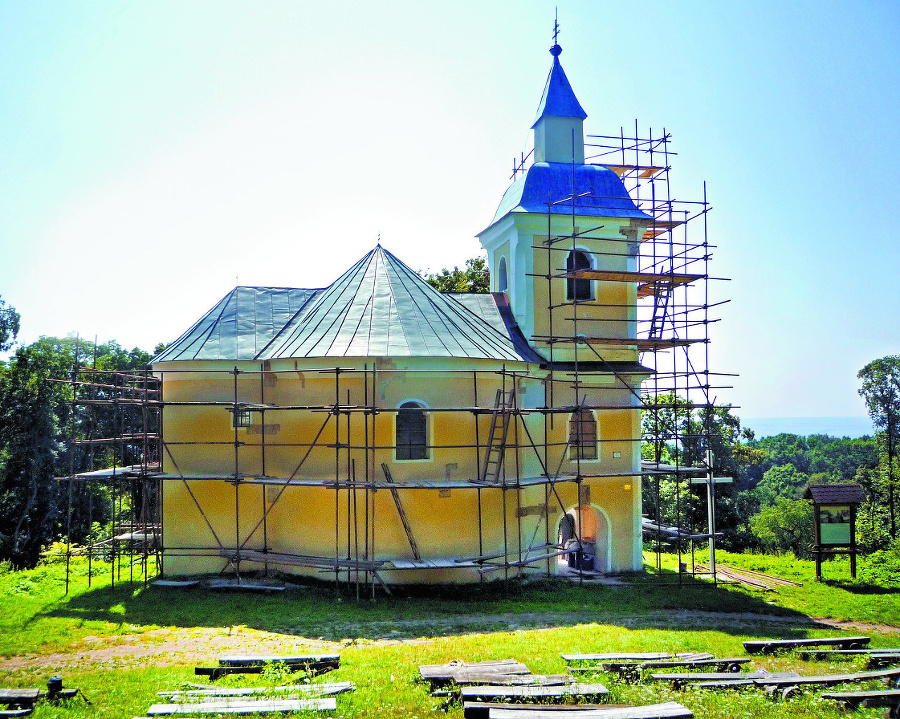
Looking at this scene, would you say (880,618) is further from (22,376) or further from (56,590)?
(22,376)

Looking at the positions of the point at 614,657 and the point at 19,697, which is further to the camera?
the point at 614,657

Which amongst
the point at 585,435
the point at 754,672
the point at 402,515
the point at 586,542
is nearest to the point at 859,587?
the point at 586,542

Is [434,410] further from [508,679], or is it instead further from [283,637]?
[508,679]

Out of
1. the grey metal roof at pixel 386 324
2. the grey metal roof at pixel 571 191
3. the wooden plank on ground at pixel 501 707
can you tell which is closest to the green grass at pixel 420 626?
the wooden plank on ground at pixel 501 707

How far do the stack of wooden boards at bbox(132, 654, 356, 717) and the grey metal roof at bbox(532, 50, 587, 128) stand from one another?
64.4 ft

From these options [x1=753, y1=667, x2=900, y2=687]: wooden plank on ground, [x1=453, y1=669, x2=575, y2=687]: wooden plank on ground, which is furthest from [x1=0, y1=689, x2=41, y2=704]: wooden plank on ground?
[x1=753, y1=667, x2=900, y2=687]: wooden plank on ground

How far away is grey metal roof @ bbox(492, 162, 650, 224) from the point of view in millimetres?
24625

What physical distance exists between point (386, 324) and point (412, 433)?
3.19 meters

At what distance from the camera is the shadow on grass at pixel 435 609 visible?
1709 centimetres

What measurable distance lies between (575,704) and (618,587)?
41.0 ft

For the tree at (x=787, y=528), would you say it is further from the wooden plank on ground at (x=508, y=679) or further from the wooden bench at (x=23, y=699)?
the wooden bench at (x=23, y=699)

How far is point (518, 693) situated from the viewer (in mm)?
9969

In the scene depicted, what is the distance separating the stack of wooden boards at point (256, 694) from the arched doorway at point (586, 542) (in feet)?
39.7

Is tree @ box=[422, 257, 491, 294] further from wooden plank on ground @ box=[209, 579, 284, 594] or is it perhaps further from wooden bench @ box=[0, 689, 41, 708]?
wooden bench @ box=[0, 689, 41, 708]
